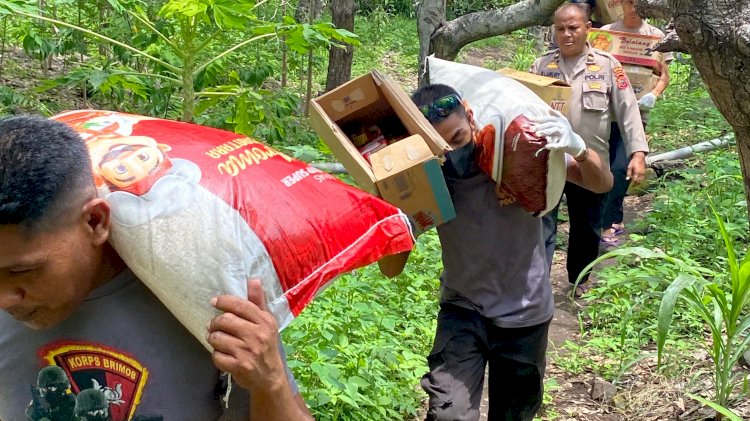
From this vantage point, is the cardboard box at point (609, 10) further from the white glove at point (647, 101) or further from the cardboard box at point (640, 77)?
the white glove at point (647, 101)

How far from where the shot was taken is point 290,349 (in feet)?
10.6

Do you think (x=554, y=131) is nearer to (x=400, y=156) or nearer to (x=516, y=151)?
(x=516, y=151)

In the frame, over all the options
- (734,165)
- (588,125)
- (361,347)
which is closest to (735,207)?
(734,165)

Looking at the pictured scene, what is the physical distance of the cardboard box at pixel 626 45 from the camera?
5.77 metres

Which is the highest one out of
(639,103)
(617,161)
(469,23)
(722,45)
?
(722,45)

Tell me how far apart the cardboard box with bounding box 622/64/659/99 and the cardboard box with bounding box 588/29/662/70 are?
39 millimetres

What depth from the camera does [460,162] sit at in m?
2.79

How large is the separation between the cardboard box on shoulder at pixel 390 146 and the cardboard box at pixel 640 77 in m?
3.63

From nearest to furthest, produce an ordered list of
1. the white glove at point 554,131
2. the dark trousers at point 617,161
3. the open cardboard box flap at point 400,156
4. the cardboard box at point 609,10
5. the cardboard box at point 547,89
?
the open cardboard box flap at point 400,156 → the white glove at point 554,131 → the cardboard box at point 547,89 → the dark trousers at point 617,161 → the cardboard box at point 609,10

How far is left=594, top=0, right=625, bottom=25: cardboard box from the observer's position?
20.1 ft

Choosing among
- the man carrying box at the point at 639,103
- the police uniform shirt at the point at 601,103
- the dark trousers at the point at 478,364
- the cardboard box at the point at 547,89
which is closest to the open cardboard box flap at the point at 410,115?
the dark trousers at the point at 478,364

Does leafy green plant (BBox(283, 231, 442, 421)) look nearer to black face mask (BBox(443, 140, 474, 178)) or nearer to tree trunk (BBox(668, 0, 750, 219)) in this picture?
black face mask (BBox(443, 140, 474, 178))

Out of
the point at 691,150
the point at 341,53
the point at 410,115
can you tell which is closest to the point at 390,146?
the point at 410,115

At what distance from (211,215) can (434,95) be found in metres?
1.47
